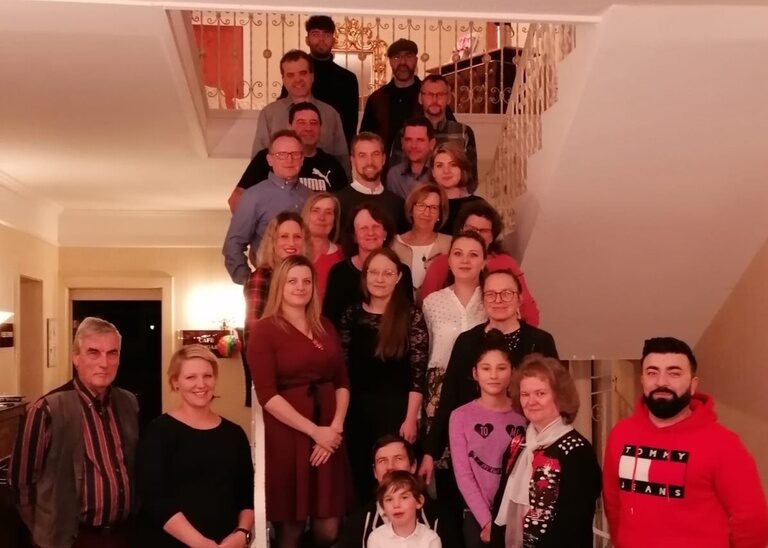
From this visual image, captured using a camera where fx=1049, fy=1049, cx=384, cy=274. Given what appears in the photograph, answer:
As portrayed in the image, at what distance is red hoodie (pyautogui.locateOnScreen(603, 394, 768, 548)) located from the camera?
10.1 ft

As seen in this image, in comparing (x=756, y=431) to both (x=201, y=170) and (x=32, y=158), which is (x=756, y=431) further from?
(x=32, y=158)

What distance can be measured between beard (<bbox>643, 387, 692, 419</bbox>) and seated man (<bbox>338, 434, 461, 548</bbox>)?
825 millimetres

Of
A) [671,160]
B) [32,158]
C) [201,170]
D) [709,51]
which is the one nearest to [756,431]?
[671,160]

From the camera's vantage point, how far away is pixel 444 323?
3959mm

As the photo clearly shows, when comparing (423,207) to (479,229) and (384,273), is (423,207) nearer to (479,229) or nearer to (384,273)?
(479,229)

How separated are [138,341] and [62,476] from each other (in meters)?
6.57

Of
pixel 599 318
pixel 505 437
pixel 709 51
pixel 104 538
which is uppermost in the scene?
pixel 709 51

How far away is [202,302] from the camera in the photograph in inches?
380

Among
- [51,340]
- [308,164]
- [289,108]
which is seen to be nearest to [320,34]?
[289,108]

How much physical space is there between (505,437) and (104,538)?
1415 millimetres

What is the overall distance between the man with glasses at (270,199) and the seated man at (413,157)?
21.7 inches

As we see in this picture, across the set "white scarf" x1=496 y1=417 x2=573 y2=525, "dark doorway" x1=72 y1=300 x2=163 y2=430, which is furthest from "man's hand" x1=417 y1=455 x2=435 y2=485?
"dark doorway" x1=72 y1=300 x2=163 y2=430

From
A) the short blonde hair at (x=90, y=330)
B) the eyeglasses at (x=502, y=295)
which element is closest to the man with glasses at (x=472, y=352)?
the eyeglasses at (x=502, y=295)

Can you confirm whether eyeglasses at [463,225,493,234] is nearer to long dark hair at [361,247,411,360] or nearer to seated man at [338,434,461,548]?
long dark hair at [361,247,411,360]
